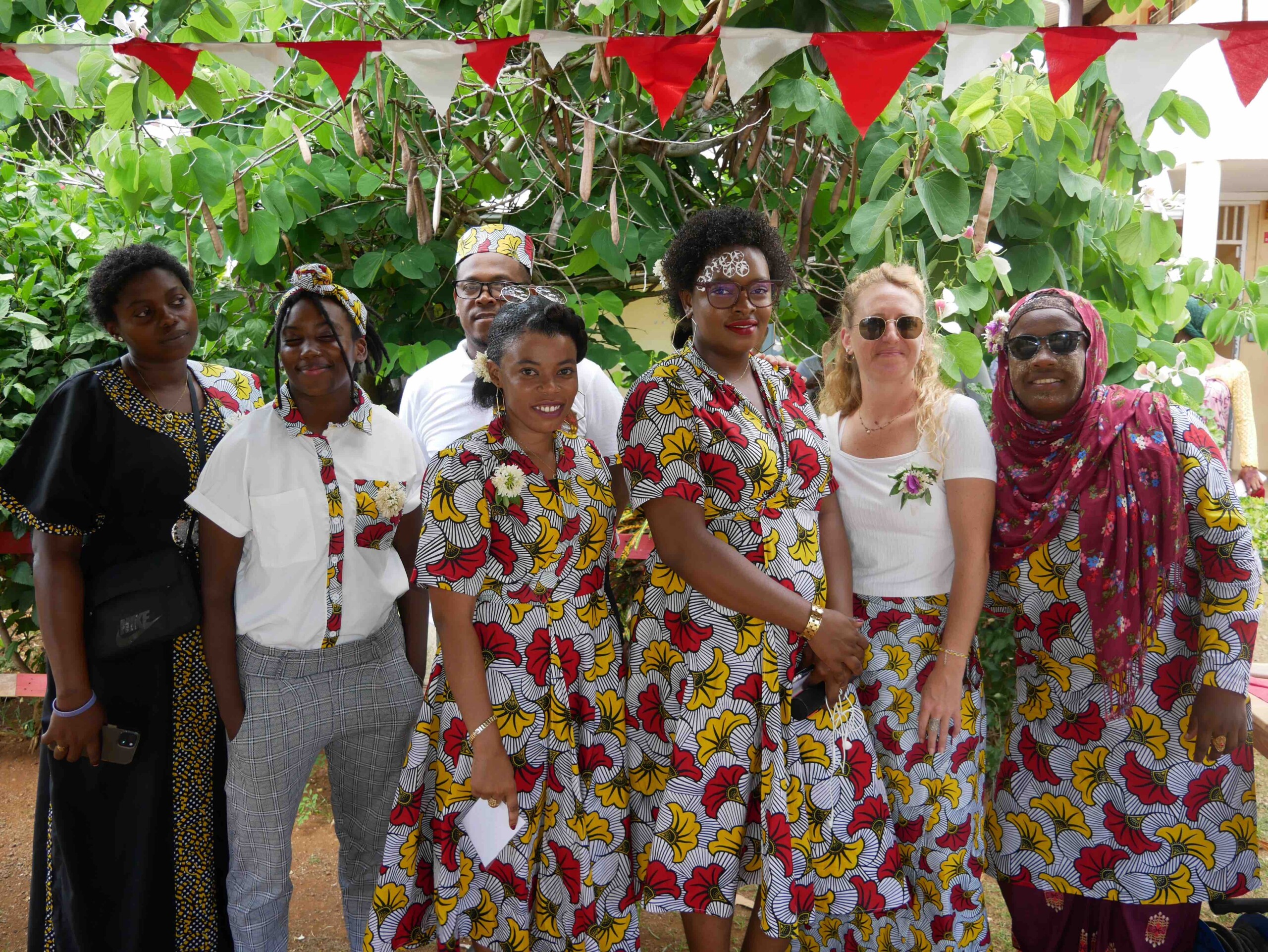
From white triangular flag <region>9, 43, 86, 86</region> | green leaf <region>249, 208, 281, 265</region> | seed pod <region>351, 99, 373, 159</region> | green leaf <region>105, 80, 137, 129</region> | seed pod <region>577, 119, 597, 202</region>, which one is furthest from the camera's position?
green leaf <region>249, 208, 281, 265</region>

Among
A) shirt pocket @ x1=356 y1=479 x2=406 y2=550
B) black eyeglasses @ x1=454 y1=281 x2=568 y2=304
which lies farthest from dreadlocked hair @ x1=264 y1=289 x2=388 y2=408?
black eyeglasses @ x1=454 y1=281 x2=568 y2=304

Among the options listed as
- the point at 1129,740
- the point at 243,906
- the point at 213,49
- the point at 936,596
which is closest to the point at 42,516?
the point at 243,906

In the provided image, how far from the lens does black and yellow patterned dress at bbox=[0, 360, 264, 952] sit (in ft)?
8.57

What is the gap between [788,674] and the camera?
2.51m

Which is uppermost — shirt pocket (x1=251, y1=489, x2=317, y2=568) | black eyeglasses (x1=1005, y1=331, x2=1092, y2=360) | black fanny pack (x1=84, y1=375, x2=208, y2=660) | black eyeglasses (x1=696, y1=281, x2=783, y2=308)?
black eyeglasses (x1=696, y1=281, x2=783, y2=308)

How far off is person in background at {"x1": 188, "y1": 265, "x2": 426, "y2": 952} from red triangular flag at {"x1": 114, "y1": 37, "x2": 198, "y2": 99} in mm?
729

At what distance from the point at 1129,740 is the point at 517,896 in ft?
5.38

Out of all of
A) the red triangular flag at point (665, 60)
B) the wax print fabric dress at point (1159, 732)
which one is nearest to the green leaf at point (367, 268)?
the red triangular flag at point (665, 60)

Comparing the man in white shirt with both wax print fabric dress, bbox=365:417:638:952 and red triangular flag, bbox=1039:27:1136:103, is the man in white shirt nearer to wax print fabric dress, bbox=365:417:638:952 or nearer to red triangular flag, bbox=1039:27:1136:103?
wax print fabric dress, bbox=365:417:638:952

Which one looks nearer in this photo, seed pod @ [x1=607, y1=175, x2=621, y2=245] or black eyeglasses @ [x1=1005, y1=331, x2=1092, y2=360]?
black eyeglasses @ [x1=1005, y1=331, x2=1092, y2=360]

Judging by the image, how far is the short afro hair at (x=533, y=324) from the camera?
8.05 ft

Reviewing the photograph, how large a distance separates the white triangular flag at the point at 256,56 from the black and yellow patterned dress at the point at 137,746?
3.00 ft

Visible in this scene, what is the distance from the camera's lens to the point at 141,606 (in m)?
2.55

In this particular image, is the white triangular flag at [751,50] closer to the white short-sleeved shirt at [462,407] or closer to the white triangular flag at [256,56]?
the white short-sleeved shirt at [462,407]
